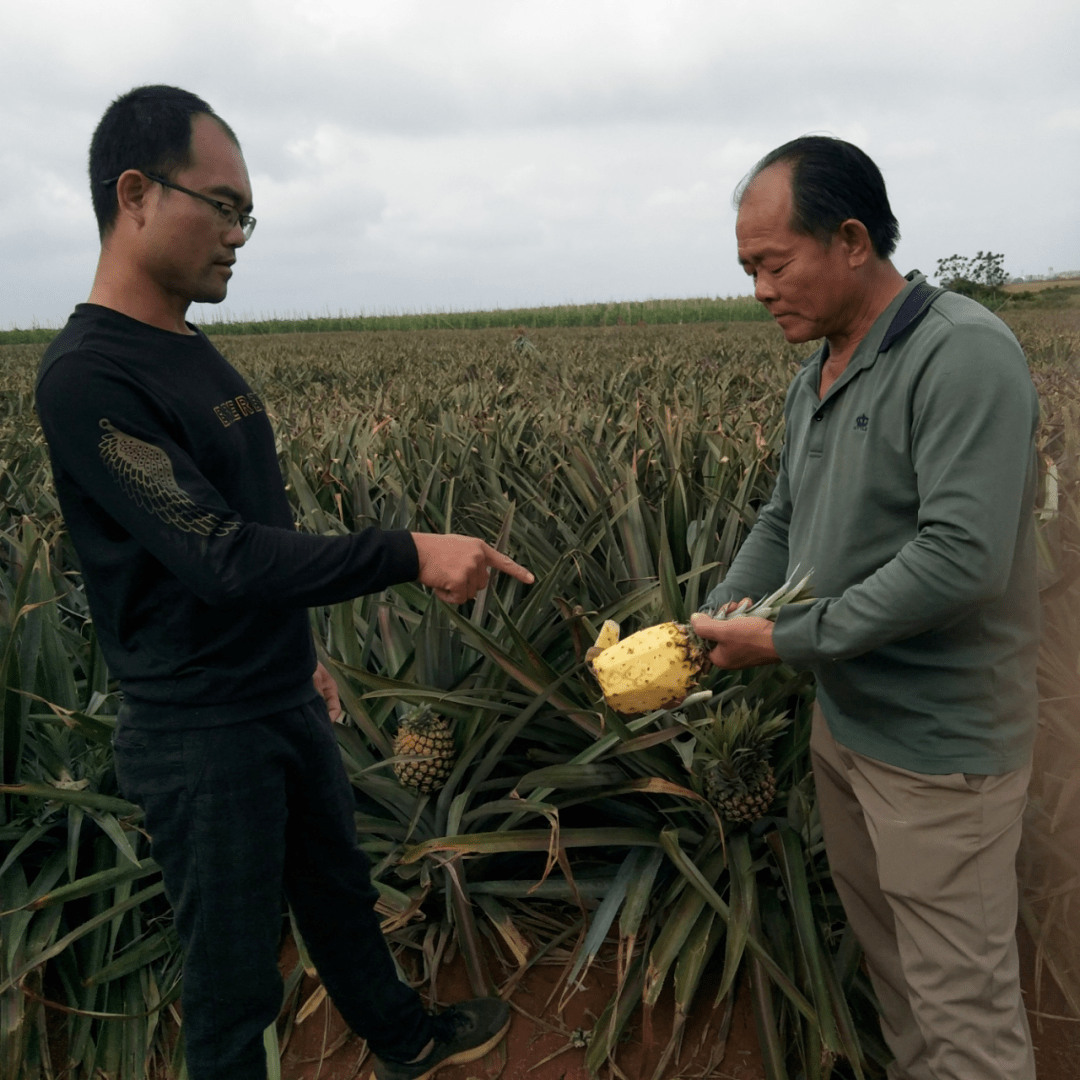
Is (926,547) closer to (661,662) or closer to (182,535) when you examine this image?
(661,662)

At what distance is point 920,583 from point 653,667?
1.67 feet

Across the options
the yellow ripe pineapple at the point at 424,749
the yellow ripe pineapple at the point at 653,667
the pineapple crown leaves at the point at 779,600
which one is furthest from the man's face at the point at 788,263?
the yellow ripe pineapple at the point at 424,749

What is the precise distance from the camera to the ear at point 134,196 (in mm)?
1488

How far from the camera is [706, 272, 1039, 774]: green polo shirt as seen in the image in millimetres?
1368

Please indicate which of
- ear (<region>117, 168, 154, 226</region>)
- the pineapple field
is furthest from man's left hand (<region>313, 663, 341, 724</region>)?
ear (<region>117, 168, 154, 226</region>)

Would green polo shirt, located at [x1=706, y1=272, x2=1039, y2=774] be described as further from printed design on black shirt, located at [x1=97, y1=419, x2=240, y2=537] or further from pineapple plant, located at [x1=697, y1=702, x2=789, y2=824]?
printed design on black shirt, located at [x1=97, y1=419, x2=240, y2=537]

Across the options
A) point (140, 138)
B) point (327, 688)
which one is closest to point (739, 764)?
point (327, 688)

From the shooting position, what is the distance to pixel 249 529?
1.40 metres

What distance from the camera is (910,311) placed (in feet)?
5.04

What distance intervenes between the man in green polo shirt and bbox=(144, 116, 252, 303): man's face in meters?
0.92

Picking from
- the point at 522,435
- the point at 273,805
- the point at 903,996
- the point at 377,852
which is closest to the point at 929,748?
the point at 903,996

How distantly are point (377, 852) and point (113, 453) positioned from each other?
4.91 ft

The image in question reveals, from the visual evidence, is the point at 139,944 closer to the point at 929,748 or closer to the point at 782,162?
the point at 929,748

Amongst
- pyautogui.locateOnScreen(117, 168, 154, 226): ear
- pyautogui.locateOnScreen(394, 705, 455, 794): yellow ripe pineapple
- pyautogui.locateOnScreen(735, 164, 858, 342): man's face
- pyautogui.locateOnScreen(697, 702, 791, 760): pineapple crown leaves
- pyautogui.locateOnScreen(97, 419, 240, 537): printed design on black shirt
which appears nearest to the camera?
pyautogui.locateOnScreen(97, 419, 240, 537): printed design on black shirt
